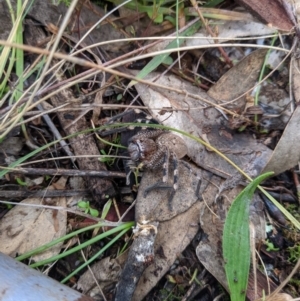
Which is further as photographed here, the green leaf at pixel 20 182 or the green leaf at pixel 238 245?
the green leaf at pixel 20 182

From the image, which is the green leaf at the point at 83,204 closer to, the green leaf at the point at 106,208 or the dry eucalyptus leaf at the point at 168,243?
the green leaf at the point at 106,208

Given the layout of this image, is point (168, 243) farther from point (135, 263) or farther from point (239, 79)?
point (239, 79)

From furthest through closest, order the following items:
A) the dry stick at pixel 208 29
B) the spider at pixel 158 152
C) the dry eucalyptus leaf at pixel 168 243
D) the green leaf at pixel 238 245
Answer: the dry stick at pixel 208 29 < the spider at pixel 158 152 < the dry eucalyptus leaf at pixel 168 243 < the green leaf at pixel 238 245

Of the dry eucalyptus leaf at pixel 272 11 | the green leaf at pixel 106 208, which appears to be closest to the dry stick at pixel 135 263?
the green leaf at pixel 106 208

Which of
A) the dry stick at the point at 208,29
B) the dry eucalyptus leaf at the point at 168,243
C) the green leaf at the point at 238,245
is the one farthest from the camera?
the dry stick at the point at 208,29

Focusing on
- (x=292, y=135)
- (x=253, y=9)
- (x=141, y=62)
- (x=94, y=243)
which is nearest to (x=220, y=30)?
(x=253, y=9)

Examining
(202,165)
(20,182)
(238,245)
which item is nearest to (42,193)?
(20,182)
